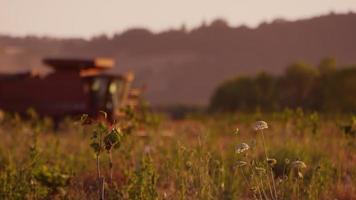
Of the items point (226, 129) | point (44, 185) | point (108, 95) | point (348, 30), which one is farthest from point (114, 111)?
point (348, 30)

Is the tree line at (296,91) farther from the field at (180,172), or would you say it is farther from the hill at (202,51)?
the hill at (202,51)

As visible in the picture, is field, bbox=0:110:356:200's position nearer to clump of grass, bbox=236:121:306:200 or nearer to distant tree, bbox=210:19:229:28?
clump of grass, bbox=236:121:306:200

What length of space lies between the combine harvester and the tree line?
18.9 ft

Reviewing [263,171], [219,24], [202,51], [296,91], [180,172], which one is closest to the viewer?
[263,171]

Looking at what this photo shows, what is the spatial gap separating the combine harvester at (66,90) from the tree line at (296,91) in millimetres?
5755

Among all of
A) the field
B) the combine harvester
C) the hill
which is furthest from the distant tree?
the field

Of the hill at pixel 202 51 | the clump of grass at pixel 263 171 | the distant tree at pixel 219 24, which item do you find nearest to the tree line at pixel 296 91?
the clump of grass at pixel 263 171

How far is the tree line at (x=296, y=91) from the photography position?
72.0 ft

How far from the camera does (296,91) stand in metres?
26.2

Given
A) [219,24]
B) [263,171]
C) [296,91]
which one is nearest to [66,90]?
[296,91]

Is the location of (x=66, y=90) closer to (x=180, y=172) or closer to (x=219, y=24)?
(x=180, y=172)

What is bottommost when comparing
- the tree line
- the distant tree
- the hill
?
the hill

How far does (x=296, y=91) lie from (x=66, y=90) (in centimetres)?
1175

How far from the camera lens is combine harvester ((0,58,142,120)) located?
1767cm
